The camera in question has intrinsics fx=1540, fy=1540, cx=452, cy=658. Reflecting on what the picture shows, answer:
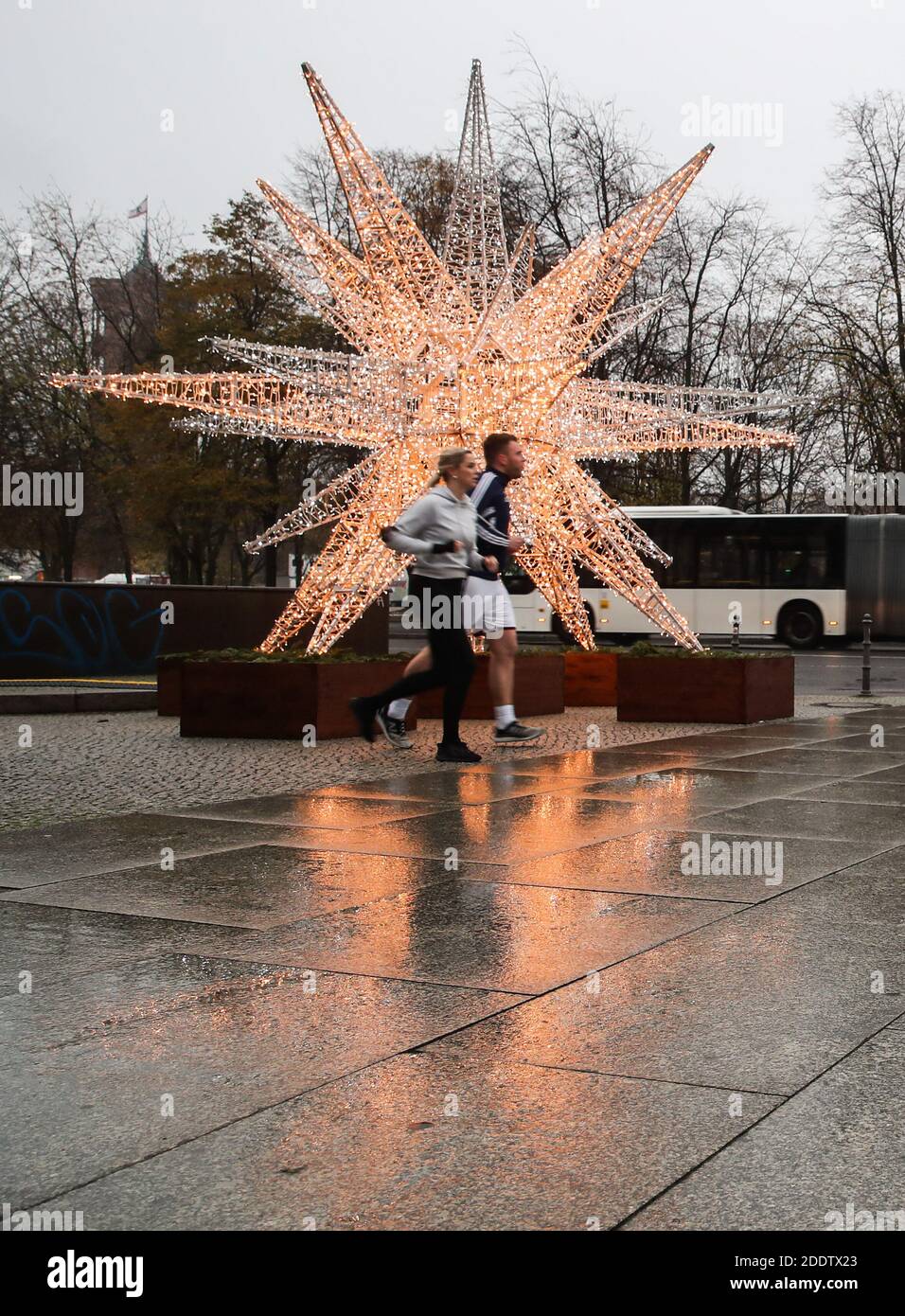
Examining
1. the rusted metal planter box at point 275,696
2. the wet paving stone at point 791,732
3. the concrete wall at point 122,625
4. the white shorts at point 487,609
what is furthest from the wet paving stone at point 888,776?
the concrete wall at point 122,625

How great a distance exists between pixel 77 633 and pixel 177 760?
11.1 metres

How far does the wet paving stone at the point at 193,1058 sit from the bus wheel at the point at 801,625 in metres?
33.0

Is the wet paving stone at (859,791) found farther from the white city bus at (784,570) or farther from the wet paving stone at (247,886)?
the white city bus at (784,570)

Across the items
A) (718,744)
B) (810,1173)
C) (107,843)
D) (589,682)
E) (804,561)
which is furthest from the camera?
(804,561)

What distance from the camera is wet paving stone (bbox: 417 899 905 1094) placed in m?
3.56

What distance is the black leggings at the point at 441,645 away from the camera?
9.44m

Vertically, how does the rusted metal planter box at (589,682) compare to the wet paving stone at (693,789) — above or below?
above

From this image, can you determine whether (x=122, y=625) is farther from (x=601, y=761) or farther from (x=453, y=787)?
(x=453, y=787)

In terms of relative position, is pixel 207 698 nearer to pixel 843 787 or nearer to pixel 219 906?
pixel 843 787

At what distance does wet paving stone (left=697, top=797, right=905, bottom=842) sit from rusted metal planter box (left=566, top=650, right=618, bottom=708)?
812 cm

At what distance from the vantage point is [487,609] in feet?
31.6

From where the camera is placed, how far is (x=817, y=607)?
119 ft

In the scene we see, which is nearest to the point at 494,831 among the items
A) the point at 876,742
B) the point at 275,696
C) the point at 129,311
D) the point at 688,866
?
the point at 688,866
